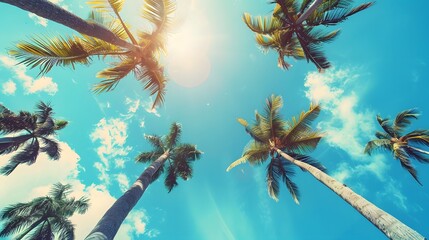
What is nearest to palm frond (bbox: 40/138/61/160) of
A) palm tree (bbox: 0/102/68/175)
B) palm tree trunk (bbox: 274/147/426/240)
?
palm tree (bbox: 0/102/68/175)

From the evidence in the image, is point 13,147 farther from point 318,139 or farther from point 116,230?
point 318,139

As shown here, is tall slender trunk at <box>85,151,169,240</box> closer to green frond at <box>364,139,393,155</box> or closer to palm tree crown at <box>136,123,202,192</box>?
palm tree crown at <box>136,123,202,192</box>

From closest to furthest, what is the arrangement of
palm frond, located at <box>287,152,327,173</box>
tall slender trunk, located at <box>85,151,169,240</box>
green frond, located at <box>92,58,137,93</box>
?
tall slender trunk, located at <box>85,151,169,240</box>, green frond, located at <box>92,58,137,93</box>, palm frond, located at <box>287,152,327,173</box>

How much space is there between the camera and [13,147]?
15.6 metres

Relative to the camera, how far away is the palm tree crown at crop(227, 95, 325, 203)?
12219 mm

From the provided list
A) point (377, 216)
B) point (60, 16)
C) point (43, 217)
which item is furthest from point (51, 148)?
point (377, 216)

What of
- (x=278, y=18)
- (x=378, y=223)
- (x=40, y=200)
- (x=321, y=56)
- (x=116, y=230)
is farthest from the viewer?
(x=40, y=200)

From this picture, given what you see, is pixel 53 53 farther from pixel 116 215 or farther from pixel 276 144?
pixel 276 144

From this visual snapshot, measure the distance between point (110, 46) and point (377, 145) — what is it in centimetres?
2074

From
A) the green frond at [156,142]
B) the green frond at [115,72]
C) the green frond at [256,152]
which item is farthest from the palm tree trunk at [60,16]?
the green frond at [156,142]

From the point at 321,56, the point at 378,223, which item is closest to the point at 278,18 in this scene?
the point at 321,56

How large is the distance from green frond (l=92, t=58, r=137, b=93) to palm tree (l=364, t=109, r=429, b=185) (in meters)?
19.1

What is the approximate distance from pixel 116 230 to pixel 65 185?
697 inches

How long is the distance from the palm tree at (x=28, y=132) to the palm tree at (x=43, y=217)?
2.94 metres
